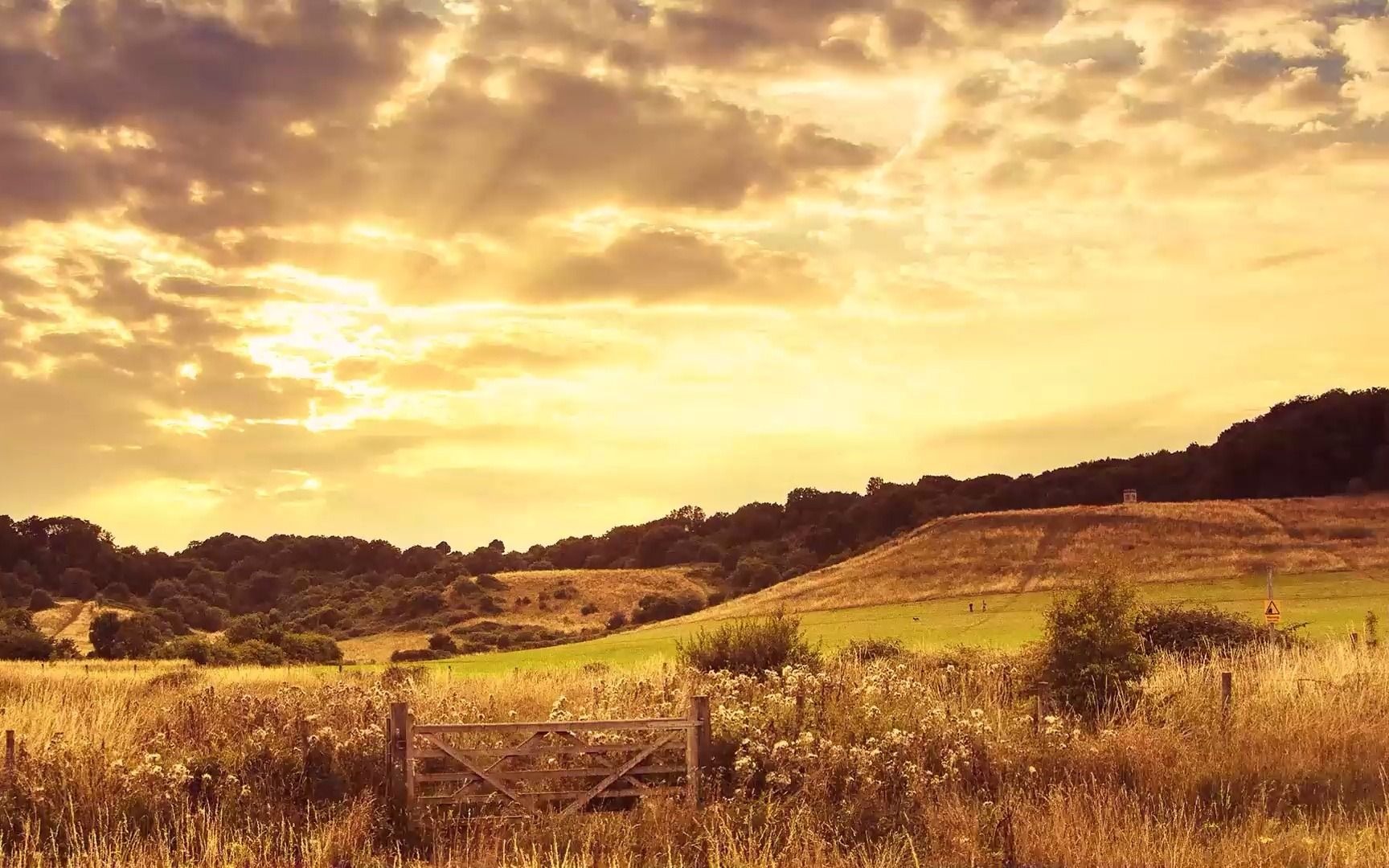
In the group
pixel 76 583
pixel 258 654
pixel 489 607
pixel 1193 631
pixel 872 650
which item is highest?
pixel 76 583

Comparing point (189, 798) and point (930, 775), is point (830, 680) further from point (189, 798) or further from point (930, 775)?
point (189, 798)

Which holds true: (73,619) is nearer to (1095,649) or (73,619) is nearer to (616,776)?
(616,776)

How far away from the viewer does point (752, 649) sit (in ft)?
93.9

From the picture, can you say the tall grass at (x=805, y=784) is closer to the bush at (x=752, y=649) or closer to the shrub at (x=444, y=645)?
the bush at (x=752, y=649)

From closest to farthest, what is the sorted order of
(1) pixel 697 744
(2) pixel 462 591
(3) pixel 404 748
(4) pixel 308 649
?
(3) pixel 404 748 → (1) pixel 697 744 → (4) pixel 308 649 → (2) pixel 462 591

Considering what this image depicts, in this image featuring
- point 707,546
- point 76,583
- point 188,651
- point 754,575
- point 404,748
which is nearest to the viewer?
point 404,748

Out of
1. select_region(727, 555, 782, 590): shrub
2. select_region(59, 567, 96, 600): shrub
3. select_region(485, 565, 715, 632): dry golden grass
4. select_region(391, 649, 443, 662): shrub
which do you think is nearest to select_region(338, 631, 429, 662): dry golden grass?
select_region(391, 649, 443, 662): shrub

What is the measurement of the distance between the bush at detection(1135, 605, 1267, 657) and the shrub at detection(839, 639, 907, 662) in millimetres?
6651

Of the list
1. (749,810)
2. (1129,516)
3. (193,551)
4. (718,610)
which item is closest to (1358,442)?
(1129,516)

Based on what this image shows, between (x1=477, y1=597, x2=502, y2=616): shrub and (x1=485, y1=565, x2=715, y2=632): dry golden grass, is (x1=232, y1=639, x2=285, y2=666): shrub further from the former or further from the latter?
(x1=477, y1=597, x2=502, y2=616): shrub

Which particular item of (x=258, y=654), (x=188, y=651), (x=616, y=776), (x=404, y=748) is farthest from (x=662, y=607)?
(x=404, y=748)

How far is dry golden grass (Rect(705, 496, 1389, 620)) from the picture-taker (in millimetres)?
60781

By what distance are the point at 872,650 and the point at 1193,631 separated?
360 inches

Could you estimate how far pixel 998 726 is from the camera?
18703 mm
